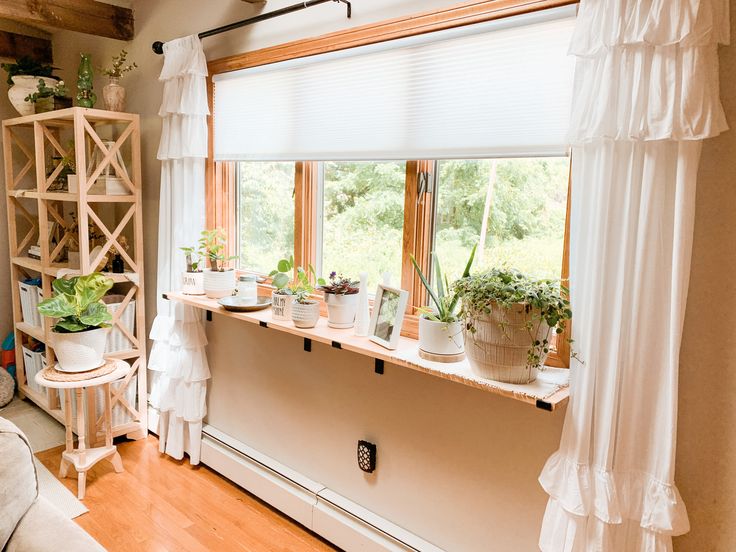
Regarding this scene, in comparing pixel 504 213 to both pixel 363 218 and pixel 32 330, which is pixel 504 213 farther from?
pixel 32 330

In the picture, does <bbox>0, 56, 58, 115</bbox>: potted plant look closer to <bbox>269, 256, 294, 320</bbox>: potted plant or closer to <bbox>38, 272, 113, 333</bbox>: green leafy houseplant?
<bbox>38, 272, 113, 333</bbox>: green leafy houseplant

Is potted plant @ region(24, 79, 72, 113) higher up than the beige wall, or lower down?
higher up

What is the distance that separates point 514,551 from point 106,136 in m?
3.17

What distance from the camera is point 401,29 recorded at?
187 cm

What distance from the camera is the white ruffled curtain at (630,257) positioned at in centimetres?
125

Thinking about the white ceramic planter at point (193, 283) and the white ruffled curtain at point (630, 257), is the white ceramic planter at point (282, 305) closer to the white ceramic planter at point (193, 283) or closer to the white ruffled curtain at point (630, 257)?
the white ceramic planter at point (193, 283)

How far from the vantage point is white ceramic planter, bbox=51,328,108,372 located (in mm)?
2404

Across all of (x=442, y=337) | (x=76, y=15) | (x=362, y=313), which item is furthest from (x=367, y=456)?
(x=76, y=15)

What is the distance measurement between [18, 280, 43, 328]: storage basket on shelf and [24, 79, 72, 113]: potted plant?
1044 millimetres

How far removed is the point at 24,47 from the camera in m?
3.76

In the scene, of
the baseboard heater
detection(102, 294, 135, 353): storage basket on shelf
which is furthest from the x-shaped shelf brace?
the baseboard heater

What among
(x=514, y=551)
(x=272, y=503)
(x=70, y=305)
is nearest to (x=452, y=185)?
(x=514, y=551)

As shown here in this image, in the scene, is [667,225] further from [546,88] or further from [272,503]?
[272,503]

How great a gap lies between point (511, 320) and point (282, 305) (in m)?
1.01
